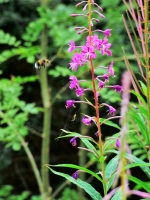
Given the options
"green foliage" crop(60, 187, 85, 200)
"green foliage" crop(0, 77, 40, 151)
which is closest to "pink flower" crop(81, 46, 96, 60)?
"green foliage" crop(0, 77, 40, 151)

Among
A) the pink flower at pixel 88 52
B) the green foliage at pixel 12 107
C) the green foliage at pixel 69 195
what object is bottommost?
the green foliage at pixel 69 195

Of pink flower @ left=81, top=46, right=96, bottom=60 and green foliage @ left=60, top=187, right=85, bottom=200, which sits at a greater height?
pink flower @ left=81, top=46, right=96, bottom=60

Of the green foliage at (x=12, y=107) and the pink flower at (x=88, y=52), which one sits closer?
the pink flower at (x=88, y=52)

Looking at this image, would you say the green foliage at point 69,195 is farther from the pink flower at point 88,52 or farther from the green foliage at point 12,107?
the pink flower at point 88,52

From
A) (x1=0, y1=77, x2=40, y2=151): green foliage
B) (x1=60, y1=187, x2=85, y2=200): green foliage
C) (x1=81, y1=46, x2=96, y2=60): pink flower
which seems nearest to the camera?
(x1=81, y1=46, x2=96, y2=60): pink flower

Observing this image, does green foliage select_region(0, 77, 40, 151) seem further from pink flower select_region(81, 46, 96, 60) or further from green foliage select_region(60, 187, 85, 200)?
pink flower select_region(81, 46, 96, 60)

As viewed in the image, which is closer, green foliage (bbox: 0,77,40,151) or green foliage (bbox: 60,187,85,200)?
green foliage (bbox: 0,77,40,151)

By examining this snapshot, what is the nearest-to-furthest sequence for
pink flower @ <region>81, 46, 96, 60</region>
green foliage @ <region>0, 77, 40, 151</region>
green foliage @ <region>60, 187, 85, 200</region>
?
pink flower @ <region>81, 46, 96, 60</region> → green foliage @ <region>0, 77, 40, 151</region> → green foliage @ <region>60, 187, 85, 200</region>

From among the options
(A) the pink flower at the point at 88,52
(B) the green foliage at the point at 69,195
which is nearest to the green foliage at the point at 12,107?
(B) the green foliage at the point at 69,195

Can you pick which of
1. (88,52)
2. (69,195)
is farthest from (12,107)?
(88,52)

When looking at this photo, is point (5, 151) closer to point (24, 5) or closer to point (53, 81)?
point (53, 81)

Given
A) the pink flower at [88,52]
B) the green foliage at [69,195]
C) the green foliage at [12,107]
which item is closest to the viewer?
the pink flower at [88,52]

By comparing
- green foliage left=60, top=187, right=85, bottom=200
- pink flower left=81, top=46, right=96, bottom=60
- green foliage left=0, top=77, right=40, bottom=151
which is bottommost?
green foliage left=60, top=187, right=85, bottom=200

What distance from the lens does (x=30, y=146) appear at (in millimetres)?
4898
